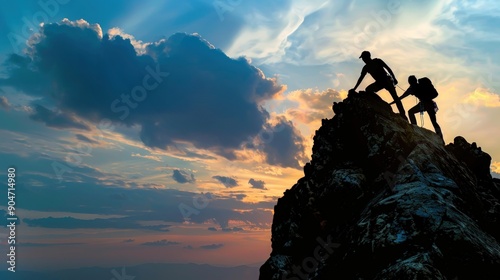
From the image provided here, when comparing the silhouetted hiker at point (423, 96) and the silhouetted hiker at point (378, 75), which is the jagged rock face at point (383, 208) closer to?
the silhouetted hiker at point (378, 75)

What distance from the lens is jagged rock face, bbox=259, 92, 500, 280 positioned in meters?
11.6

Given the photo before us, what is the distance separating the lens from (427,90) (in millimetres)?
24578

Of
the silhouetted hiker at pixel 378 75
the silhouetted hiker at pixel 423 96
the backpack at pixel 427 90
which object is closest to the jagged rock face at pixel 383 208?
the silhouetted hiker at pixel 378 75

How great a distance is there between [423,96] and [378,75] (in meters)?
4.09

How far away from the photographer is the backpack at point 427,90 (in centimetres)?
2458

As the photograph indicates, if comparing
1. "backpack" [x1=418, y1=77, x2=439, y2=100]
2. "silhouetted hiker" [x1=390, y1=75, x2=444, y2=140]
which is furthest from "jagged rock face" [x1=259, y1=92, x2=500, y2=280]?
"backpack" [x1=418, y1=77, x2=439, y2=100]

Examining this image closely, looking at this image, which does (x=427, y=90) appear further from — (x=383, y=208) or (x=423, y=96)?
(x=383, y=208)

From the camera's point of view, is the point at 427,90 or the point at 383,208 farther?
the point at 427,90

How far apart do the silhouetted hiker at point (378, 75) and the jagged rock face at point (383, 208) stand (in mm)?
860

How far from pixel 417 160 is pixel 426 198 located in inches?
176

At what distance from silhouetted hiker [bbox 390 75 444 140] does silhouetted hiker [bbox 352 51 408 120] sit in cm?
168

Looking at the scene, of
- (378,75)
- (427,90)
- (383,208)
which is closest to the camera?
(383,208)

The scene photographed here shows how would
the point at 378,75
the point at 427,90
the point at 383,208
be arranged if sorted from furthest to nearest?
the point at 427,90
the point at 378,75
the point at 383,208

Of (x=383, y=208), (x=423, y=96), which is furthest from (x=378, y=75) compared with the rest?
(x=383, y=208)
